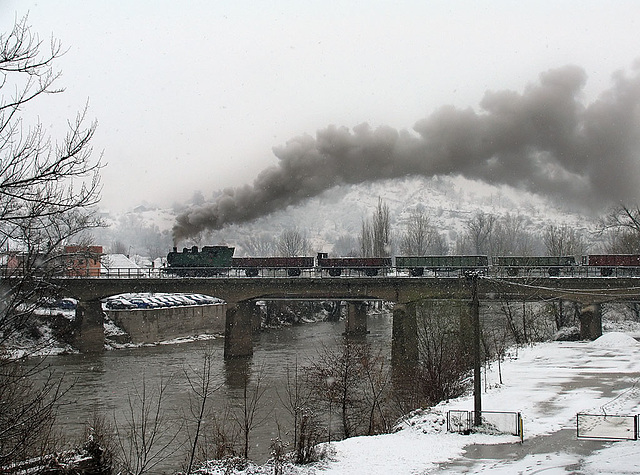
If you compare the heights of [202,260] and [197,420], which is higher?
[202,260]

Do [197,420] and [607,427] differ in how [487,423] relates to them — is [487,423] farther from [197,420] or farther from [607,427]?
[197,420]

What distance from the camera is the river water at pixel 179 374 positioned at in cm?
3241

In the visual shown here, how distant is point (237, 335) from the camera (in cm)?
5806

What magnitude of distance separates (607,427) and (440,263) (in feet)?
→ 130

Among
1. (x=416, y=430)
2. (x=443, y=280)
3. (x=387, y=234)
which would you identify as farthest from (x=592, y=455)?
(x=387, y=234)

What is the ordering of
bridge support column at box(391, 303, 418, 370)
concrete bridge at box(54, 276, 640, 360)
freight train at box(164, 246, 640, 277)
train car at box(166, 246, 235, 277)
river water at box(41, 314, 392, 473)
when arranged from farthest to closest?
1. train car at box(166, 246, 235, 277)
2. freight train at box(164, 246, 640, 277)
3. concrete bridge at box(54, 276, 640, 360)
4. bridge support column at box(391, 303, 418, 370)
5. river water at box(41, 314, 392, 473)

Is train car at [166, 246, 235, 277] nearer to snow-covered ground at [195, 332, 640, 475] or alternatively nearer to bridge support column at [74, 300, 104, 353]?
bridge support column at [74, 300, 104, 353]

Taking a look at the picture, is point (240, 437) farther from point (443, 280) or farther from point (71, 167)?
point (443, 280)

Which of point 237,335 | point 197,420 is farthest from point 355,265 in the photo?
point 197,420

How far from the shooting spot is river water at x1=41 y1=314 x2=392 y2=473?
3241 cm

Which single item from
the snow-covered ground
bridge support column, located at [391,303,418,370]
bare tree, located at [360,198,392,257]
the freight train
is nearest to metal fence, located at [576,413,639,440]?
the snow-covered ground

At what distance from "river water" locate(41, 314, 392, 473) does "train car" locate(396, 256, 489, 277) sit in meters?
8.07

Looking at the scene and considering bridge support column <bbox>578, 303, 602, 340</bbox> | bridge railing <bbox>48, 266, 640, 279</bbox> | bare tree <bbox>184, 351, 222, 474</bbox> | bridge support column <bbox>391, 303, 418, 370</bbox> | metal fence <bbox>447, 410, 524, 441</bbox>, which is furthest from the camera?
bridge railing <bbox>48, 266, 640, 279</bbox>

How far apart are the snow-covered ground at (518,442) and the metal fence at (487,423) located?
404mm
